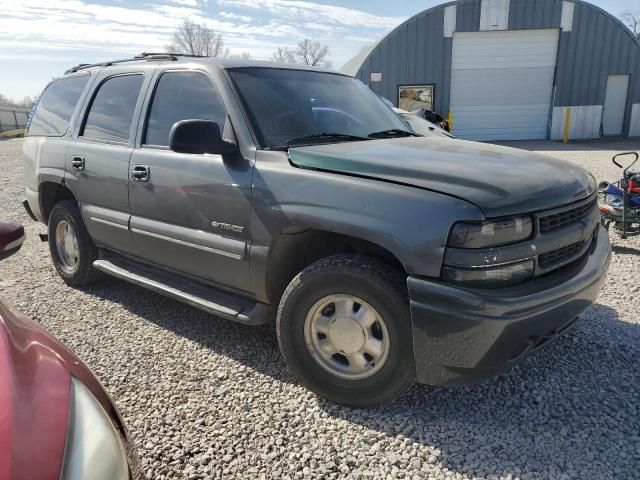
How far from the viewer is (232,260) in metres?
3.00

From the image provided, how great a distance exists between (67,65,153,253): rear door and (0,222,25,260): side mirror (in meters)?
1.72

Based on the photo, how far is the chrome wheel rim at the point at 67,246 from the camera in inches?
176

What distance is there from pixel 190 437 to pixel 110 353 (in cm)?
121

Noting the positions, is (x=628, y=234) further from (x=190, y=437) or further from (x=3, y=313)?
(x=3, y=313)

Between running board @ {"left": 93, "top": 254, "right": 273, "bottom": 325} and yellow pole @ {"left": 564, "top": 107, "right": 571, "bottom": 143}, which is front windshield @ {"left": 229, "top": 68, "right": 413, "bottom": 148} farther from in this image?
yellow pole @ {"left": 564, "top": 107, "right": 571, "bottom": 143}

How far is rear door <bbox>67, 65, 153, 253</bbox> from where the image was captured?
145 inches

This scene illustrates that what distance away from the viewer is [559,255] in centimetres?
249

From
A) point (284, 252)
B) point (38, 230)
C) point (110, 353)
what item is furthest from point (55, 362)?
point (38, 230)

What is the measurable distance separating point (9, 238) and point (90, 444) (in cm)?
104

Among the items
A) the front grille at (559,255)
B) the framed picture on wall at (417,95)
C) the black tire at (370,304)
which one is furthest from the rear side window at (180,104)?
the framed picture on wall at (417,95)

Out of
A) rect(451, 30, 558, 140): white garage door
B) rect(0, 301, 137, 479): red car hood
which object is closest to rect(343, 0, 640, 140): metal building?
rect(451, 30, 558, 140): white garage door

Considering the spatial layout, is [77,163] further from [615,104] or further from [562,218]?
[615,104]

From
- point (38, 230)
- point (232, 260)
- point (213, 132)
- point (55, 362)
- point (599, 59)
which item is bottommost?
point (38, 230)

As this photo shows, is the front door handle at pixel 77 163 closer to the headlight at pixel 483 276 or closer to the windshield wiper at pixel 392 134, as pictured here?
the windshield wiper at pixel 392 134
